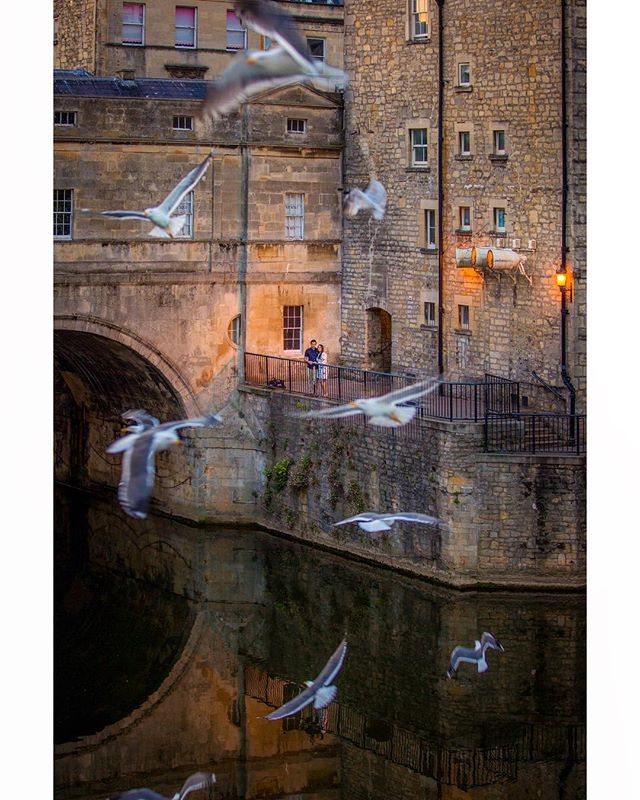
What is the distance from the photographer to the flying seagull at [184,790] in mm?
14573

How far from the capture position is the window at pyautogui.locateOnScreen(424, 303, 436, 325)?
21.1 m

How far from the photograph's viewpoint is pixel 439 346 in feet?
68.5

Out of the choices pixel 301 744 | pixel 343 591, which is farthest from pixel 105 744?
pixel 343 591

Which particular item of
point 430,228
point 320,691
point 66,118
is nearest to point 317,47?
point 430,228

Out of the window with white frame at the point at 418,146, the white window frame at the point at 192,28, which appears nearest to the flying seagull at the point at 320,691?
the window with white frame at the point at 418,146

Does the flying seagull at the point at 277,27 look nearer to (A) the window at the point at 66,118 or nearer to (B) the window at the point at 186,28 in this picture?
(A) the window at the point at 66,118

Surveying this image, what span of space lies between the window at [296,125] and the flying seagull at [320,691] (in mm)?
6098

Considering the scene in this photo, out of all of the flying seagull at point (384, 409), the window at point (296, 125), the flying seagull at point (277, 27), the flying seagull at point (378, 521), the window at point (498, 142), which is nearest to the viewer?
the flying seagull at point (277, 27)

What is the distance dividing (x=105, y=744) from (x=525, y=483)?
4.58 meters

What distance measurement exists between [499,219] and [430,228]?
1.20m

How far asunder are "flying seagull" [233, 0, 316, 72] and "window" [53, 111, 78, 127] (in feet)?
24.6

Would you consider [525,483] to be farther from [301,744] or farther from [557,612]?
[301,744]

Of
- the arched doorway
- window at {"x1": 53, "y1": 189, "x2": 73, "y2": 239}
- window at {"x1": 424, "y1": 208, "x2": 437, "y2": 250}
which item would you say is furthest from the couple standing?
window at {"x1": 53, "y1": 189, "x2": 73, "y2": 239}

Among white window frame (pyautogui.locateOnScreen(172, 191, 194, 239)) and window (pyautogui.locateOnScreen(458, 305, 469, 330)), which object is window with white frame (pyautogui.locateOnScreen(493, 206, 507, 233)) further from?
white window frame (pyautogui.locateOnScreen(172, 191, 194, 239))
